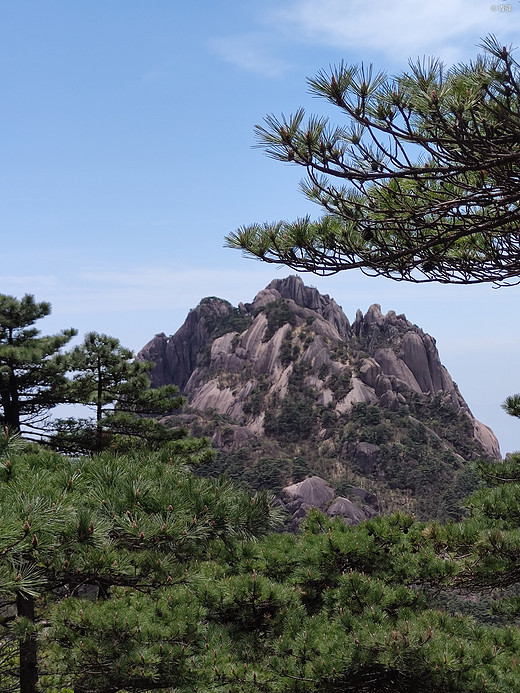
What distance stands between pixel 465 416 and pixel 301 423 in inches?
686

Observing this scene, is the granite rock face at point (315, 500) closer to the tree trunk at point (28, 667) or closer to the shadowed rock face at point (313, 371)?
the shadowed rock face at point (313, 371)

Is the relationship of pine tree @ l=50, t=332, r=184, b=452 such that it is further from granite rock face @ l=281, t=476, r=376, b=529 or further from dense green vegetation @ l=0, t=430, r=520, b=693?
granite rock face @ l=281, t=476, r=376, b=529

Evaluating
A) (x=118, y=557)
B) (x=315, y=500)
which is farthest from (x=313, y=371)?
(x=118, y=557)

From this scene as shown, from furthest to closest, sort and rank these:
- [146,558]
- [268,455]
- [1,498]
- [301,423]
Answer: [301,423]
[268,455]
[146,558]
[1,498]

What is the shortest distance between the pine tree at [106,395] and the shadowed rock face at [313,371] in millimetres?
41001

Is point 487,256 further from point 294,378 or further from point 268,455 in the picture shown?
point 294,378

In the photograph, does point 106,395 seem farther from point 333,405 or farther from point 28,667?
point 333,405

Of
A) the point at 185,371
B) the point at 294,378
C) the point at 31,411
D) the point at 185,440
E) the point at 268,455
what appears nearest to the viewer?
the point at 31,411

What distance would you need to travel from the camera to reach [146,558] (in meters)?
3.46

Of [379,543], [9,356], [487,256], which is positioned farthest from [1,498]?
[9,356]

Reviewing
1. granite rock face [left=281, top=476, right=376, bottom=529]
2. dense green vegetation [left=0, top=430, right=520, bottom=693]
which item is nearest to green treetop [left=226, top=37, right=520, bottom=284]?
dense green vegetation [left=0, top=430, right=520, bottom=693]

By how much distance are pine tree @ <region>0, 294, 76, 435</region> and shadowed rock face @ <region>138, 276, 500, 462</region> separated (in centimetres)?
4244

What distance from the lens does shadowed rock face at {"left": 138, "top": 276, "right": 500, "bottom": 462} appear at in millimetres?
58031

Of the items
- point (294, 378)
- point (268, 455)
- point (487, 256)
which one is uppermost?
point (294, 378)
